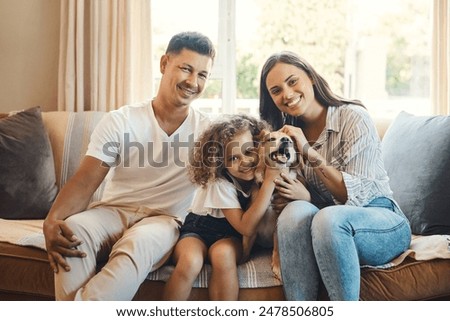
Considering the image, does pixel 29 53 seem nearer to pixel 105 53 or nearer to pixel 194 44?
pixel 105 53

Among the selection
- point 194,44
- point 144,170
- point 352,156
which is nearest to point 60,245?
point 144,170

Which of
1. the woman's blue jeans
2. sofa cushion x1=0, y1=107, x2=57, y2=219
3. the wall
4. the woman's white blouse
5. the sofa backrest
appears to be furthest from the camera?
the wall

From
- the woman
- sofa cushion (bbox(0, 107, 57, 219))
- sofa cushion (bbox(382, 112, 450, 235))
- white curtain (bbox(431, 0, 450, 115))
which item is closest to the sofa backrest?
sofa cushion (bbox(0, 107, 57, 219))

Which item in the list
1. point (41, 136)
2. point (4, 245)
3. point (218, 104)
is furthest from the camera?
point (218, 104)

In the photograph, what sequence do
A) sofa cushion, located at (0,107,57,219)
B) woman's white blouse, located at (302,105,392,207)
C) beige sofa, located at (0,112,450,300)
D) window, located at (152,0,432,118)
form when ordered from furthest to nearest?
window, located at (152,0,432,118), sofa cushion, located at (0,107,57,219), woman's white blouse, located at (302,105,392,207), beige sofa, located at (0,112,450,300)

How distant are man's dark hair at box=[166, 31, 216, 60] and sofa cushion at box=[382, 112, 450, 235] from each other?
28.5 inches

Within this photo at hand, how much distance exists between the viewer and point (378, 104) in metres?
2.87

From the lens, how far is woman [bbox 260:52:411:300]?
1.48 m

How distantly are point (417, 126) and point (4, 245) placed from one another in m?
1.39

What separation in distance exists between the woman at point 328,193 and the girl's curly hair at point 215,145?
0.38 feet

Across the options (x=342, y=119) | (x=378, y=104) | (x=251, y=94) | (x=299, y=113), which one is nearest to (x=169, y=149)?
(x=299, y=113)

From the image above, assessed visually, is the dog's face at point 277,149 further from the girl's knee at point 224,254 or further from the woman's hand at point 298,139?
the girl's knee at point 224,254

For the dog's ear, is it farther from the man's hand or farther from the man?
the man's hand
